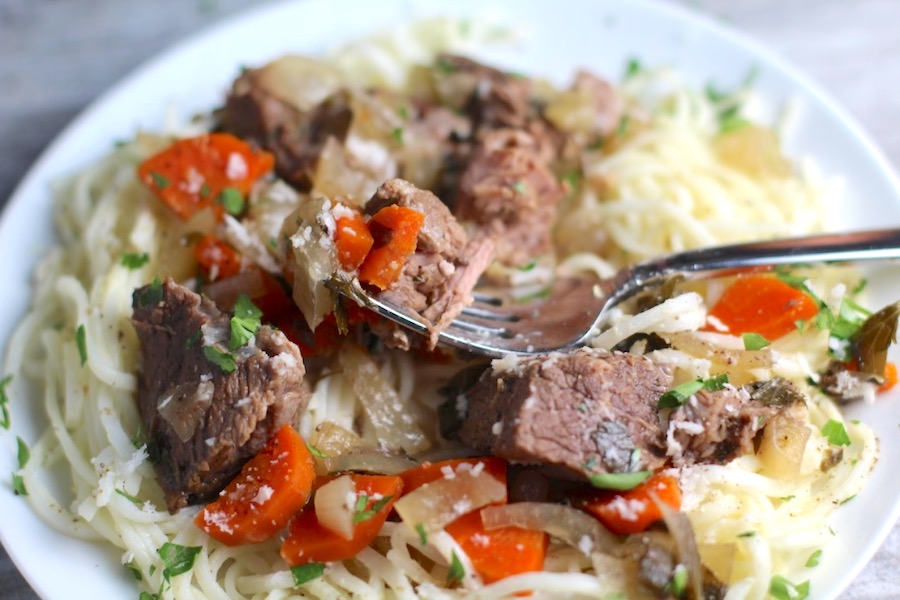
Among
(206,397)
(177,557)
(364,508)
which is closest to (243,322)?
(206,397)

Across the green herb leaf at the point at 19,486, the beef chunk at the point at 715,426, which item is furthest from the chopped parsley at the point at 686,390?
the green herb leaf at the point at 19,486

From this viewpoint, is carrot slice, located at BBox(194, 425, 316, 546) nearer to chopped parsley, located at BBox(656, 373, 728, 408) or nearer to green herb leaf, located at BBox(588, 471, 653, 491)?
green herb leaf, located at BBox(588, 471, 653, 491)

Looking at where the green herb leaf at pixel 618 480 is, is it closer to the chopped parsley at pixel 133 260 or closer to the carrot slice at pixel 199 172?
the carrot slice at pixel 199 172

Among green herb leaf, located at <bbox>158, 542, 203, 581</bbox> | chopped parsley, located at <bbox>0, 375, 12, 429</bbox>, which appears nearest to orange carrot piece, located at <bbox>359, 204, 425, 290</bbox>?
green herb leaf, located at <bbox>158, 542, 203, 581</bbox>

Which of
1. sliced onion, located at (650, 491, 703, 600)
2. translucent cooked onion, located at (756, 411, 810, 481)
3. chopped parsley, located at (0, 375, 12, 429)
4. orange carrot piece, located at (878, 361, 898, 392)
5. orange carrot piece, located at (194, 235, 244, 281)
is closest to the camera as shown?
sliced onion, located at (650, 491, 703, 600)

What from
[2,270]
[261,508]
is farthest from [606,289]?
[2,270]

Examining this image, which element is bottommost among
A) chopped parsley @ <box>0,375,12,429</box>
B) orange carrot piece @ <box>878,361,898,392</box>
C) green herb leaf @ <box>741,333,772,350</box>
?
chopped parsley @ <box>0,375,12,429</box>

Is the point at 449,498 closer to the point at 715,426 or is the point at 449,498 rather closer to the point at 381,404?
the point at 381,404
